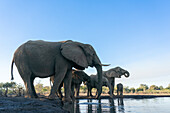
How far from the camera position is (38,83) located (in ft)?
271

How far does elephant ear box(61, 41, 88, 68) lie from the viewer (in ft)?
25.5

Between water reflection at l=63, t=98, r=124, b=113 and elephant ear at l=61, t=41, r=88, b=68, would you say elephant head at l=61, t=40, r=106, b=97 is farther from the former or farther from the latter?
water reflection at l=63, t=98, r=124, b=113

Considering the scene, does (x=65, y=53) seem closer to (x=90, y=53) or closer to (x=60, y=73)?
(x=60, y=73)

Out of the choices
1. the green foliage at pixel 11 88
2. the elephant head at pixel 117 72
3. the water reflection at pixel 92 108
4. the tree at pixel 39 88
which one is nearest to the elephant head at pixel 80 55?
the water reflection at pixel 92 108

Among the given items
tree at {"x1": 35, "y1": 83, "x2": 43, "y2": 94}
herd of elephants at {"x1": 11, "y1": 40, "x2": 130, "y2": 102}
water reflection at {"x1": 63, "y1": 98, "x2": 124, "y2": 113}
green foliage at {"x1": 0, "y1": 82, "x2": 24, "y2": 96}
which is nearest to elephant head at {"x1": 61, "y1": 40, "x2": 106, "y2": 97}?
herd of elephants at {"x1": 11, "y1": 40, "x2": 130, "y2": 102}

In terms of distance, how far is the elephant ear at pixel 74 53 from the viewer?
7786mm

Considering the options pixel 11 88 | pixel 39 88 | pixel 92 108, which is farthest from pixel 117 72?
pixel 39 88

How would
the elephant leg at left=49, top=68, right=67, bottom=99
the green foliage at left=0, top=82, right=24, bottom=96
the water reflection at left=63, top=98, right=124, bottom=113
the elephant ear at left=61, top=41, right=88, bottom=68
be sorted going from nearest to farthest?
the water reflection at left=63, top=98, right=124, bottom=113, the elephant leg at left=49, top=68, right=67, bottom=99, the elephant ear at left=61, top=41, right=88, bottom=68, the green foliage at left=0, top=82, right=24, bottom=96

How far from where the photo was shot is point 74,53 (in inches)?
315

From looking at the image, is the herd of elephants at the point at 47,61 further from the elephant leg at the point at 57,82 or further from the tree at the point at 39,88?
Answer: the tree at the point at 39,88

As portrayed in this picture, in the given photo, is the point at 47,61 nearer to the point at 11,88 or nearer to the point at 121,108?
the point at 121,108

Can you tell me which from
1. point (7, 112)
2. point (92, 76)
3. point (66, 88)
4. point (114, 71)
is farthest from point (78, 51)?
point (114, 71)

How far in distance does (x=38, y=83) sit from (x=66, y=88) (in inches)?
3090

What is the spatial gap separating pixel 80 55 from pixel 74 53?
40 centimetres
